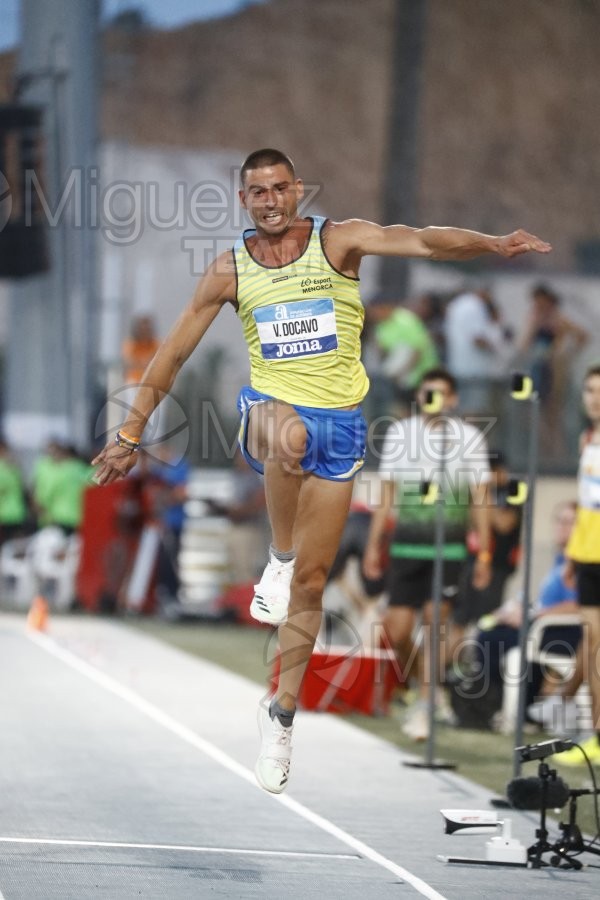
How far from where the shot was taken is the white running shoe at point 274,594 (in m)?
6.30

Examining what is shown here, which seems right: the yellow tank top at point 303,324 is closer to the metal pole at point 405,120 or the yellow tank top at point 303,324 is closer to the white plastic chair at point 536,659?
the white plastic chair at point 536,659

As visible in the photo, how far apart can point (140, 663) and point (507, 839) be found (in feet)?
21.7

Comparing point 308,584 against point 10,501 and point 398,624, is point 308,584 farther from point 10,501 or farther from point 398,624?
point 10,501

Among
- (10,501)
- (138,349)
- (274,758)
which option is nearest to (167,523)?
(138,349)

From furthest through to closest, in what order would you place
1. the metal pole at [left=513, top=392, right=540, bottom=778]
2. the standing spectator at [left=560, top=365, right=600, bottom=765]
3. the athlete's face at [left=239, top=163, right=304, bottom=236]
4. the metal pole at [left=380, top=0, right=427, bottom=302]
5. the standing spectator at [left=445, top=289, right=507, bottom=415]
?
the metal pole at [left=380, top=0, right=427, bottom=302] → the standing spectator at [left=445, top=289, right=507, bottom=415] → the standing spectator at [left=560, top=365, right=600, bottom=765] → the metal pole at [left=513, top=392, right=540, bottom=778] → the athlete's face at [left=239, top=163, right=304, bottom=236]

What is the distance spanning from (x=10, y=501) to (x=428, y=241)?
14.1m

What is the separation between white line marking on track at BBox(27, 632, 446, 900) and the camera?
19.9 ft

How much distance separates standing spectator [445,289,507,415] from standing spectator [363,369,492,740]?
17.4ft

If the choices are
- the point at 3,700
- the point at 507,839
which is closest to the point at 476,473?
the point at 3,700

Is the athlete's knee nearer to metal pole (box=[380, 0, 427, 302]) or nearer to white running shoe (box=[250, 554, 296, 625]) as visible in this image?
white running shoe (box=[250, 554, 296, 625])

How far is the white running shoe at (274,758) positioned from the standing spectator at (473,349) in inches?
358

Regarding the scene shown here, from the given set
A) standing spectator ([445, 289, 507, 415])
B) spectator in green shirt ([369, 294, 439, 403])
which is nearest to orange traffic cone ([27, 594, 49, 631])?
spectator in green shirt ([369, 294, 439, 403])

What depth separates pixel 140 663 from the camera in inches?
501

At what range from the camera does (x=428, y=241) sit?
5.91 m
